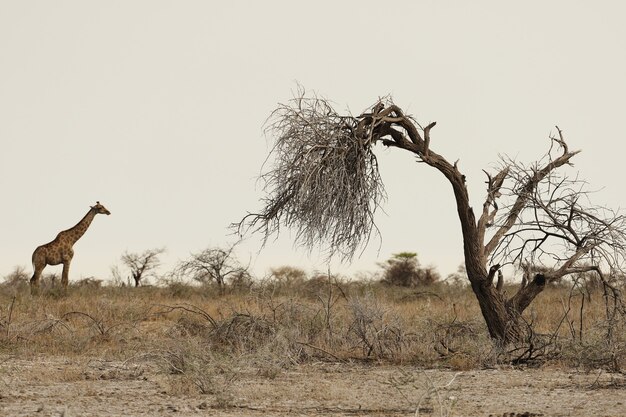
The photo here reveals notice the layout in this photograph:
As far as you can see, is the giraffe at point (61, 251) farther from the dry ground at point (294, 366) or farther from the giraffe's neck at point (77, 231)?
the dry ground at point (294, 366)

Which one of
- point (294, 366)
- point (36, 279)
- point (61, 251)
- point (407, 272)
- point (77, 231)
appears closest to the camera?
point (294, 366)

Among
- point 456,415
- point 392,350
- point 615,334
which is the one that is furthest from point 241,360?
point 615,334

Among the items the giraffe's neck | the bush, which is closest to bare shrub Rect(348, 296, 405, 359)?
the giraffe's neck

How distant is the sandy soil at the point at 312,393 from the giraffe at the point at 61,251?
35.4ft

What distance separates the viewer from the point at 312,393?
34.9ft

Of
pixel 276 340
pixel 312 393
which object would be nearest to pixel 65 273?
pixel 276 340

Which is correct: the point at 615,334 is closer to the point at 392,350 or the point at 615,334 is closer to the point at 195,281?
the point at 392,350

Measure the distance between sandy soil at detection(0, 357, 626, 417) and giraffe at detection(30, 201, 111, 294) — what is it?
10785mm

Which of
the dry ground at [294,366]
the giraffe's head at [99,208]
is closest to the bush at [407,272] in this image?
the giraffe's head at [99,208]

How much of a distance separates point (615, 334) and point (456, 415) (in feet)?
17.8

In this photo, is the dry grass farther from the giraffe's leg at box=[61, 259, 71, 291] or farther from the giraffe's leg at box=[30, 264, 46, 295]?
the giraffe's leg at box=[61, 259, 71, 291]

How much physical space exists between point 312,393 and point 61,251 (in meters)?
14.9

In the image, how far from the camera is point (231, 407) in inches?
377

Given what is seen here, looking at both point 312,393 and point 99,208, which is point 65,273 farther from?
point 312,393
